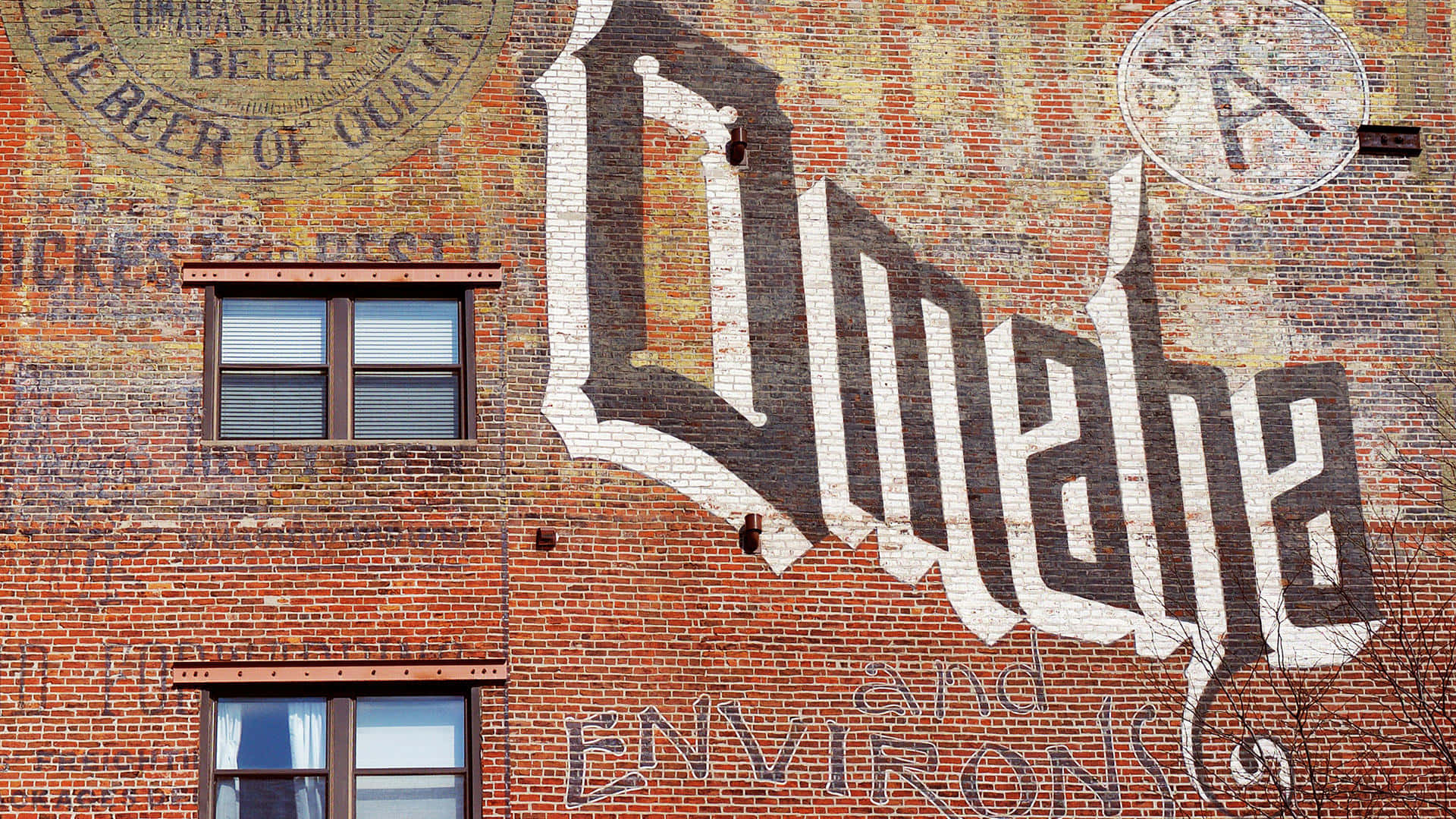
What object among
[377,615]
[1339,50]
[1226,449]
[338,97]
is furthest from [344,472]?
[1339,50]

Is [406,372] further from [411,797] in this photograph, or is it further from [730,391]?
[411,797]

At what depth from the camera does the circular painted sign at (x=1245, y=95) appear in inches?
849

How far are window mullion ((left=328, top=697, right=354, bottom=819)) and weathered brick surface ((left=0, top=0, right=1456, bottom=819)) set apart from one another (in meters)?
0.59

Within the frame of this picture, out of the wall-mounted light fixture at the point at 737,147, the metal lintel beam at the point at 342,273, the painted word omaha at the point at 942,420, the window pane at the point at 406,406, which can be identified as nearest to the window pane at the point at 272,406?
the window pane at the point at 406,406

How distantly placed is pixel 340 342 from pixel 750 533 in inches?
167

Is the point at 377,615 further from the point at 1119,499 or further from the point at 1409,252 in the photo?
the point at 1409,252

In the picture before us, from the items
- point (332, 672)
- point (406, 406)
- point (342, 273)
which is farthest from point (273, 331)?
point (332, 672)

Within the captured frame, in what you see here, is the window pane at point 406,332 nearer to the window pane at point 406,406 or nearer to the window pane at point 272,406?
the window pane at point 406,406

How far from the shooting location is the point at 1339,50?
22.1 m

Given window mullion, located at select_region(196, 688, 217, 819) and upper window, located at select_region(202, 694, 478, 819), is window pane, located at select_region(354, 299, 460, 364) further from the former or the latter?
window mullion, located at select_region(196, 688, 217, 819)

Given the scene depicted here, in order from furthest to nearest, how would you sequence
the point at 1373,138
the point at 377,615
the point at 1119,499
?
the point at 1373,138
the point at 1119,499
the point at 377,615

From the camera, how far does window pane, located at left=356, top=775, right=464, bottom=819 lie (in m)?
18.7

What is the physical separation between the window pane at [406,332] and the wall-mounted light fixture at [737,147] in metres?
3.04

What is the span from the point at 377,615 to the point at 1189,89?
972 cm
